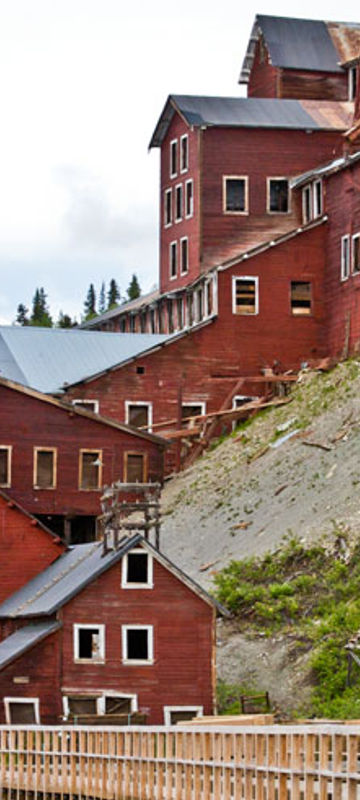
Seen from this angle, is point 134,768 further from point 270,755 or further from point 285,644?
point 285,644

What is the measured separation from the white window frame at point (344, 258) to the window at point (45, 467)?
15.0 meters

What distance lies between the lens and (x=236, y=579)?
62562 mm

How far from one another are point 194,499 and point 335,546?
13.4 m

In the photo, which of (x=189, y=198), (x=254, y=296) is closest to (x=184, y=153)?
(x=189, y=198)

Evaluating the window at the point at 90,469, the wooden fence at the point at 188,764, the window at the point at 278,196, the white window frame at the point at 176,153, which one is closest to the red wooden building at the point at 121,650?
the wooden fence at the point at 188,764

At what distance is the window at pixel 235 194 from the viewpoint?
91875 mm

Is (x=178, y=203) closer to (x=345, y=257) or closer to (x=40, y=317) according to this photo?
(x=345, y=257)

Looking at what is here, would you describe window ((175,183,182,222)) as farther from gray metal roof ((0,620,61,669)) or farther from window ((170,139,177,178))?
gray metal roof ((0,620,61,669))

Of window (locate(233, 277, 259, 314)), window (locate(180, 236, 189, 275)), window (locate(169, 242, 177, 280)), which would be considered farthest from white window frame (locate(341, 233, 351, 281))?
window (locate(169, 242, 177, 280))

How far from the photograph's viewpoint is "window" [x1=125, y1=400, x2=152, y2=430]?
83438 mm

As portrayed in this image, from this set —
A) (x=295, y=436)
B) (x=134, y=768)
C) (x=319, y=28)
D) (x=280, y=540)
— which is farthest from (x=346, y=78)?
(x=134, y=768)

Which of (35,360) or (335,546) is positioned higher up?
(35,360)

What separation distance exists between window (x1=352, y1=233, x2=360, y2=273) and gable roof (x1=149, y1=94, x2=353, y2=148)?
492 inches

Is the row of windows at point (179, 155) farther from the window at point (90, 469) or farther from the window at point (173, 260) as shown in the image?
the window at point (90, 469)
